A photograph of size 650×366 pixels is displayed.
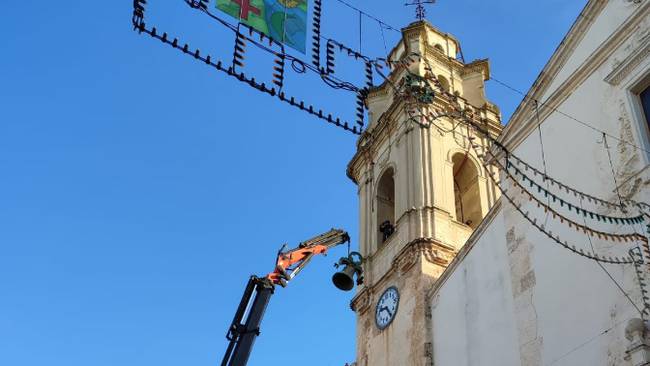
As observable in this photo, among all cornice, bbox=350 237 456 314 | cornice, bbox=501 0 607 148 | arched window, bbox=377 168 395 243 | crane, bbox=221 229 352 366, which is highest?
arched window, bbox=377 168 395 243

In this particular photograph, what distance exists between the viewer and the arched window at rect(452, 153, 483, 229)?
20.8m

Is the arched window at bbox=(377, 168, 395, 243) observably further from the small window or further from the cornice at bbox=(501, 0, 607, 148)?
the small window

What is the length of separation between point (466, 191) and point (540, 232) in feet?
30.9

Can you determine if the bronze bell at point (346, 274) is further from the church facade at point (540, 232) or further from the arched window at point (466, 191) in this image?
the arched window at point (466, 191)

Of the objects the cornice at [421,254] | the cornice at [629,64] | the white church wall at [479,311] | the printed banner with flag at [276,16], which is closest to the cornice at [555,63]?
the cornice at [629,64]

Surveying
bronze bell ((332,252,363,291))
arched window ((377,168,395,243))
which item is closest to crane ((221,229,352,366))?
bronze bell ((332,252,363,291))

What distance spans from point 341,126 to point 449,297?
7.59 m

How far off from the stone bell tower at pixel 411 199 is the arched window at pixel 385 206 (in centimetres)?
3

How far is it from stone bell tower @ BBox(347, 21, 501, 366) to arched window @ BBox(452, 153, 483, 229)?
31 millimetres

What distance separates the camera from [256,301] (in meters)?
11.8

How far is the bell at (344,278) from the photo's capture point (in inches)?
448

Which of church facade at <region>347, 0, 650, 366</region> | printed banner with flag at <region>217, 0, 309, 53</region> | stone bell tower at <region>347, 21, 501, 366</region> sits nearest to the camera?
printed banner with flag at <region>217, 0, 309, 53</region>

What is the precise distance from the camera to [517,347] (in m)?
12.3

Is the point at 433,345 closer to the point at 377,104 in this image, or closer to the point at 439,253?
the point at 439,253
